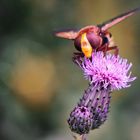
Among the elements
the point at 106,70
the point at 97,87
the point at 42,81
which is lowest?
the point at 97,87

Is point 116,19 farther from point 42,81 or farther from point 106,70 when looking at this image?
point 42,81

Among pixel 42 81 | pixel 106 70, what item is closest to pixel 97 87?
pixel 106 70

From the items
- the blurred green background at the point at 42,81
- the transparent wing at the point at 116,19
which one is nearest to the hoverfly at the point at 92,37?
the transparent wing at the point at 116,19

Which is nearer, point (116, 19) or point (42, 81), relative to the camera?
point (116, 19)

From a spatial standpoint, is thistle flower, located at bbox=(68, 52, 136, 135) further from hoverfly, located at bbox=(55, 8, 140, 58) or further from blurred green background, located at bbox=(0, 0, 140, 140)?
blurred green background, located at bbox=(0, 0, 140, 140)

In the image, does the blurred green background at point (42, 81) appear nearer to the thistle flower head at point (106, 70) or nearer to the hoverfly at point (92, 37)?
the thistle flower head at point (106, 70)
